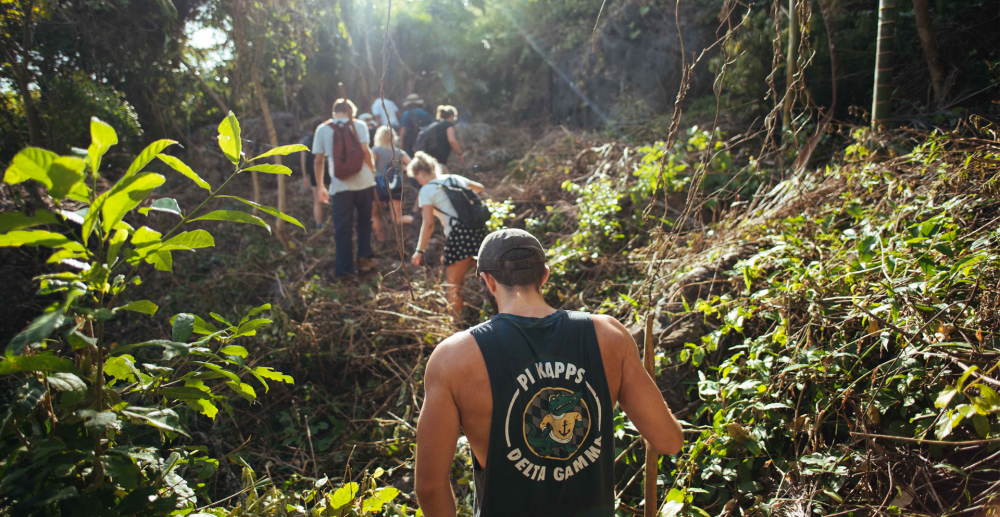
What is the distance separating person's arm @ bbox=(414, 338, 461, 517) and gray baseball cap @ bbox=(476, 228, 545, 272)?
1.08 feet

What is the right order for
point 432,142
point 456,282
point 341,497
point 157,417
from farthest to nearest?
point 432,142
point 456,282
point 341,497
point 157,417

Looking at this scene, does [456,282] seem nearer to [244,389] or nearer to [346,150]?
[346,150]

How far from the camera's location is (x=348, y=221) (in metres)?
5.09

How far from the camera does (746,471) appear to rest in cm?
220

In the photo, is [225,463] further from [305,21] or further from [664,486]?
[305,21]

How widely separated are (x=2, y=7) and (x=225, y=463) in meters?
5.21

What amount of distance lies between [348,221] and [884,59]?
4.69m

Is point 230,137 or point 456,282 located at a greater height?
point 230,137

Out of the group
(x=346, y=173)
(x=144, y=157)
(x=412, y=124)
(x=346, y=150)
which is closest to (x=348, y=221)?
(x=346, y=173)

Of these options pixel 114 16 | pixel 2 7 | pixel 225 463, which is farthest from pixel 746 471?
pixel 114 16

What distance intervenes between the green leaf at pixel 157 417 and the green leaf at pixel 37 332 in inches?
11.5

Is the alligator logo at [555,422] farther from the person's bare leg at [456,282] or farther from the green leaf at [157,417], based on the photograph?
the person's bare leg at [456,282]

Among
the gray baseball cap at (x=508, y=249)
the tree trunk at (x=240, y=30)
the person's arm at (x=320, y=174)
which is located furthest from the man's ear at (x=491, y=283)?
the tree trunk at (x=240, y=30)

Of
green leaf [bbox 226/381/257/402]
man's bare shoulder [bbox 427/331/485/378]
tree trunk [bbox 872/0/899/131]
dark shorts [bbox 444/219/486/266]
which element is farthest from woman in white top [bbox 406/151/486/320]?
tree trunk [bbox 872/0/899/131]
